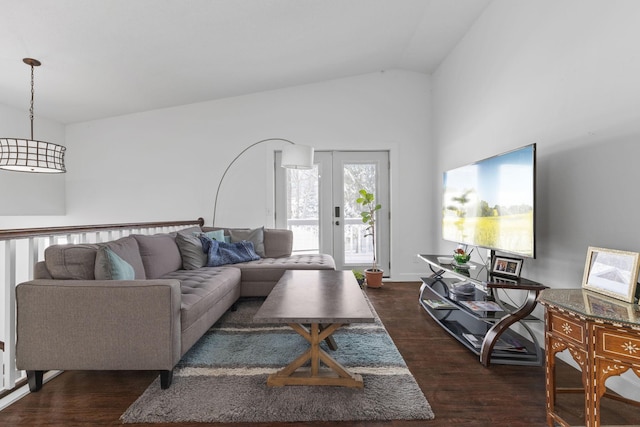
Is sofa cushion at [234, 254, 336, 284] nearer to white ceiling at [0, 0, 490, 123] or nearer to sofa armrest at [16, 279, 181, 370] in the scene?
sofa armrest at [16, 279, 181, 370]

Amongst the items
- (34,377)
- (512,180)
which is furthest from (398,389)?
(34,377)

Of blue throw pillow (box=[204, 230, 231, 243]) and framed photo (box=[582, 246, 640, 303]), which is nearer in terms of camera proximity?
framed photo (box=[582, 246, 640, 303])

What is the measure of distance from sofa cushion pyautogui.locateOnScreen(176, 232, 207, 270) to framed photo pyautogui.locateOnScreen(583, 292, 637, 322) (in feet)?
9.99

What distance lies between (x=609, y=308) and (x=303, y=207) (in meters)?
3.71

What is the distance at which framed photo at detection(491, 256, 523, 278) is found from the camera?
7.16ft

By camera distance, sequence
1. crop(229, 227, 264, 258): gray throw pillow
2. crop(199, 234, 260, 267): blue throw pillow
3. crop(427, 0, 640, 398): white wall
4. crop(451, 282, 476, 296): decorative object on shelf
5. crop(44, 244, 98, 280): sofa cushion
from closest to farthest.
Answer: crop(427, 0, 640, 398): white wall, crop(44, 244, 98, 280): sofa cushion, crop(451, 282, 476, 296): decorative object on shelf, crop(199, 234, 260, 267): blue throw pillow, crop(229, 227, 264, 258): gray throw pillow

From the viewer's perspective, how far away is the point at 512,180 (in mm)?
2238

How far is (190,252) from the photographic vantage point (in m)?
3.18

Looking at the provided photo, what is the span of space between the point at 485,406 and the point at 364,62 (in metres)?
3.97

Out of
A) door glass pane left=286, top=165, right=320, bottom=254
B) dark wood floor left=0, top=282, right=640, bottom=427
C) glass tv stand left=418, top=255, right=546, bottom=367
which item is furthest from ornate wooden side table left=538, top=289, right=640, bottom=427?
door glass pane left=286, top=165, right=320, bottom=254

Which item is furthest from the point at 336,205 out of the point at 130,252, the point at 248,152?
the point at 130,252

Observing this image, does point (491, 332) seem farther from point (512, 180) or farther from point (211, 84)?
point (211, 84)

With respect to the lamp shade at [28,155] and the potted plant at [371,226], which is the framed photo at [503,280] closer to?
the potted plant at [371,226]

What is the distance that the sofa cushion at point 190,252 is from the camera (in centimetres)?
315
